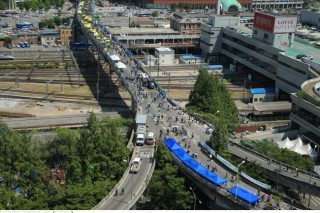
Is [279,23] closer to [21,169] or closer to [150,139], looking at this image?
[150,139]

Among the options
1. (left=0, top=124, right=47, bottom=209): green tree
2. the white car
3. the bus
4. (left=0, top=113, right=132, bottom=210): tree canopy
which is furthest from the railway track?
the bus

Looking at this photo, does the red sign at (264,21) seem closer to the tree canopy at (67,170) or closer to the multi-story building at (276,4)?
the tree canopy at (67,170)

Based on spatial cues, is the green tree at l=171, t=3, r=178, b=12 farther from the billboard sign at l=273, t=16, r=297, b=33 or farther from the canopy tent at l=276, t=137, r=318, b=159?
the canopy tent at l=276, t=137, r=318, b=159

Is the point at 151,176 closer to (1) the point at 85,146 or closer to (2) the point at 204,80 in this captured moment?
(1) the point at 85,146

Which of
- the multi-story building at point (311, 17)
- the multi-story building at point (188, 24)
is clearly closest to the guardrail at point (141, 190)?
the multi-story building at point (188, 24)

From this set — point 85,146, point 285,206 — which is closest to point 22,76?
point 85,146

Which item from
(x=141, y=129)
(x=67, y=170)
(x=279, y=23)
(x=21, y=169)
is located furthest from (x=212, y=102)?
(x=279, y=23)
